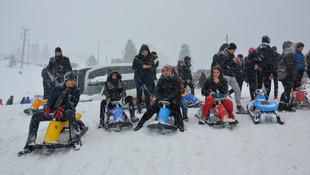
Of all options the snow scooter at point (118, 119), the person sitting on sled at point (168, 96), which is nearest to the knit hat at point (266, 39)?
the person sitting on sled at point (168, 96)

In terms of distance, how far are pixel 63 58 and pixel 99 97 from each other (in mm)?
4454

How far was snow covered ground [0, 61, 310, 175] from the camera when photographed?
13.9ft

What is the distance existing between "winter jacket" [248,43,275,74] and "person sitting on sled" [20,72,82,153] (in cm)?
599

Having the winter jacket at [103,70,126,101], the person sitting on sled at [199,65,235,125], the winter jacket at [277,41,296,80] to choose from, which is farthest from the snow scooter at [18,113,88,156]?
the winter jacket at [277,41,296,80]

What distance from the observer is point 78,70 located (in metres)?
17.5

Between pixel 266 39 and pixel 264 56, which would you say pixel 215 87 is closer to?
pixel 264 56

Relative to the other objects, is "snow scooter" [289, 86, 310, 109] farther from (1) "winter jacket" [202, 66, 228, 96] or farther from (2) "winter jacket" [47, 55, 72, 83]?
(2) "winter jacket" [47, 55, 72, 83]

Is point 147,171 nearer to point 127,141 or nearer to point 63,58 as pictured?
point 127,141

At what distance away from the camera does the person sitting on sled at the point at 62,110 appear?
4.95 m

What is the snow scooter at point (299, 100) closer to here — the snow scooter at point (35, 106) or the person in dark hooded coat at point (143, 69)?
the person in dark hooded coat at point (143, 69)

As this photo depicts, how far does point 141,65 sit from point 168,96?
1.65 m

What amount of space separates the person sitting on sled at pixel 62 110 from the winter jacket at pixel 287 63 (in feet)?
22.0

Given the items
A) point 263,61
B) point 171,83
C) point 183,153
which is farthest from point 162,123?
point 263,61

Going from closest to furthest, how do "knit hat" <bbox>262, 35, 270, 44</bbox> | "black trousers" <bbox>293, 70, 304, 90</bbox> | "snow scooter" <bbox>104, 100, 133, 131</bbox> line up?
"snow scooter" <bbox>104, 100, 133, 131</bbox>
"knit hat" <bbox>262, 35, 270, 44</bbox>
"black trousers" <bbox>293, 70, 304, 90</bbox>
